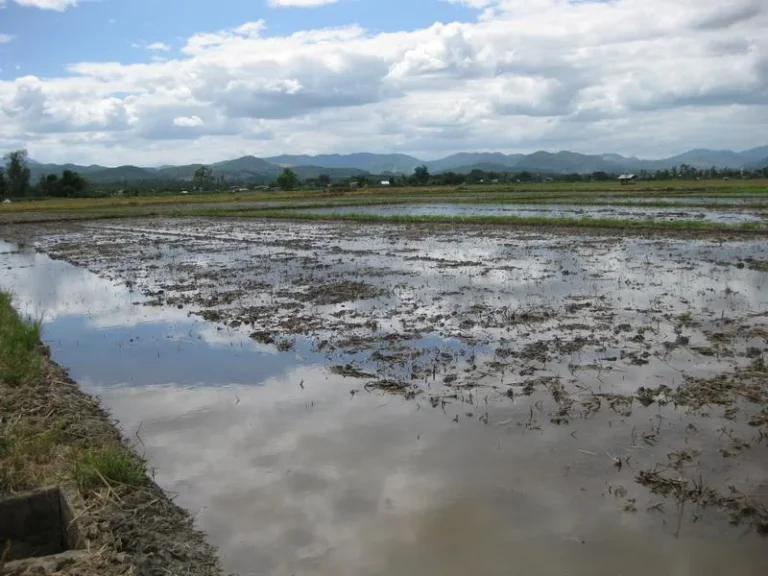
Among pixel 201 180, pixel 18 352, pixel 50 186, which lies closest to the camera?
pixel 18 352

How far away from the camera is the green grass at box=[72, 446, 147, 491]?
4.32 m

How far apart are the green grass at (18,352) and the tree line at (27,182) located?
222ft

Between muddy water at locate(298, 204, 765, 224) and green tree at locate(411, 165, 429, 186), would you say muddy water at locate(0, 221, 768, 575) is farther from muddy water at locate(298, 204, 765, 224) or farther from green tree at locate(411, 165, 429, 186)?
green tree at locate(411, 165, 429, 186)

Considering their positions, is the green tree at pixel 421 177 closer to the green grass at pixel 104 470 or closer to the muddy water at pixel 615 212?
the muddy water at pixel 615 212

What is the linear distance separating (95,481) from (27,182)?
80729mm

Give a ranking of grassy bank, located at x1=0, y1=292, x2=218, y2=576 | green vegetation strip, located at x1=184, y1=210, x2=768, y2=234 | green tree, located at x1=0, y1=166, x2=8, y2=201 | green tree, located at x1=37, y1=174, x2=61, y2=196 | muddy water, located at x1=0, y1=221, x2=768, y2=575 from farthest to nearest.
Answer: green tree, located at x1=37, y1=174, x2=61, y2=196, green tree, located at x1=0, y1=166, x2=8, y2=201, green vegetation strip, located at x1=184, y1=210, x2=768, y2=234, muddy water, located at x1=0, y1=221, x2=768, y2=575, grassy bank, located at x1=0, y1=292, x2=218, y2=576

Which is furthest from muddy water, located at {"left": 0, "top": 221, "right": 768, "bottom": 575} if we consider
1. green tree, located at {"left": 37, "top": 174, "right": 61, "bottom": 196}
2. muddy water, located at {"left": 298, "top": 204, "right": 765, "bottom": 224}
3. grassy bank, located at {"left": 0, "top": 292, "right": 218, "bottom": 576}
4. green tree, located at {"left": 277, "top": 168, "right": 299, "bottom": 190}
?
green tree, located at {"left": 277, "top": 168, "right": 299, "bottom": 190}

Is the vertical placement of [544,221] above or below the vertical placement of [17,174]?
below

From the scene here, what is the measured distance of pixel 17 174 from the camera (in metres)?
72.4

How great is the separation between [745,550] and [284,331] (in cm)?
664

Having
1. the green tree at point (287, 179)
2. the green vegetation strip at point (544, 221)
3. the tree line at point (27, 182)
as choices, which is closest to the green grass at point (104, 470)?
the green vegetation strip at point (544, 221)

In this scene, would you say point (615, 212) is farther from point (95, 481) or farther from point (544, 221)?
point (95, 481)

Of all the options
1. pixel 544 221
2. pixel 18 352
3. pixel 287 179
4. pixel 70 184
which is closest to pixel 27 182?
pixel 70 184

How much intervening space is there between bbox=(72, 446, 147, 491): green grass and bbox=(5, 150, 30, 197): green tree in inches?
3111
